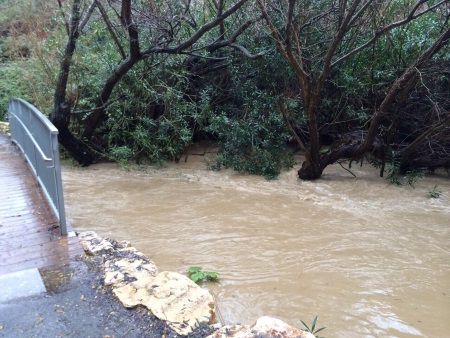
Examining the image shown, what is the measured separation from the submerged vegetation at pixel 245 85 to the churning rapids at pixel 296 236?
0.68m

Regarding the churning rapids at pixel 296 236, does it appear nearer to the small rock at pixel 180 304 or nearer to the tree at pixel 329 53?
the tree at pixel 329 53

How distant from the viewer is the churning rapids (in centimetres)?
478

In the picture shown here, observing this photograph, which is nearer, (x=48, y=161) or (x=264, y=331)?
(x=264, y=331)

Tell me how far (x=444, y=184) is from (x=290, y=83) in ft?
13.9

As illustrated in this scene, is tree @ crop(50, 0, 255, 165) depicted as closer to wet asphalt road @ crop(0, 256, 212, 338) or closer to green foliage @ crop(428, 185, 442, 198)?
green foliage @ crop(428, 185, 442, 198)

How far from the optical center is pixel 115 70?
1005 cm

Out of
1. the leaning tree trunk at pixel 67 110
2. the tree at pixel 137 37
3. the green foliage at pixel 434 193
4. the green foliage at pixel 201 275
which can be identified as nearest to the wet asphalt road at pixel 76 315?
the green foliage at pixel 201 275

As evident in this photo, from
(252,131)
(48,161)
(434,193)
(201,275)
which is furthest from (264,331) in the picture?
(252,131)

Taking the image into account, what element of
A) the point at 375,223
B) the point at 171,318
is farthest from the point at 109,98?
the point at 171,318

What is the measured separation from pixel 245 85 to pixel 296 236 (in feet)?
17.1

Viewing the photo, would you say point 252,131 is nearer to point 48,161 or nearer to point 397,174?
point 397,174

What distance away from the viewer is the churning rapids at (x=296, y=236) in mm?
4781

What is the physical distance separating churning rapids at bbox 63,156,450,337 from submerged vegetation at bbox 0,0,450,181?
0.68 m

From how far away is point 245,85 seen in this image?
10.9 metres
